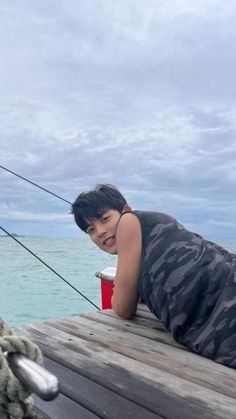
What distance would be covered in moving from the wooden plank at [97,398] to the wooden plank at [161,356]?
1.15 feet

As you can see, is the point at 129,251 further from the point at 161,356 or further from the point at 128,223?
the point at 161,356

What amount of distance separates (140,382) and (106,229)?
3.18ft

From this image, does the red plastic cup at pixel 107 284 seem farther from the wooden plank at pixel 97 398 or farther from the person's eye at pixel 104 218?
the wooden plank at pixel 97 398

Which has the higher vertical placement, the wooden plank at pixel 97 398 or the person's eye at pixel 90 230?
the person's eye at pixel 90 230

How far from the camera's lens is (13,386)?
2.58ft

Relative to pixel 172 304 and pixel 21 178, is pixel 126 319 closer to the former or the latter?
pixel 172 304

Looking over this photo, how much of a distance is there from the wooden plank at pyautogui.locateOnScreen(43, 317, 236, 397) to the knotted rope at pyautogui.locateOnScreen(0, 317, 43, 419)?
115 cm

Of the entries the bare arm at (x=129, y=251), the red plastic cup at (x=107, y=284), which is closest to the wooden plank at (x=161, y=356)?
the bare arm at (x=129, y=251)

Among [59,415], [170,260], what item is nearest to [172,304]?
[170,260]

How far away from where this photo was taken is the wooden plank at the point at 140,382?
160 centimetres

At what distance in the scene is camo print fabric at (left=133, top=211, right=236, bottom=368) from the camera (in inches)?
82.4

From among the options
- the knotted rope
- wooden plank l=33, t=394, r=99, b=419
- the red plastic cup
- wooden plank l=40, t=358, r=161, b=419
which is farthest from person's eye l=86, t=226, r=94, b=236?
the knotted rope

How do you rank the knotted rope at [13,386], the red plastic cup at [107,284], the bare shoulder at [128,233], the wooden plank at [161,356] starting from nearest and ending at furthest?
the knotted rope at [13,386]
the wooden plank at [161,356]
the bare shoulder at [128,233]
the red plastic cup at [107,284]

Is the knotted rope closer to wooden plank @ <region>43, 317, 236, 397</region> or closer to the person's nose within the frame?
wooden plank @ <region>43, 317, 236, 397</region>
